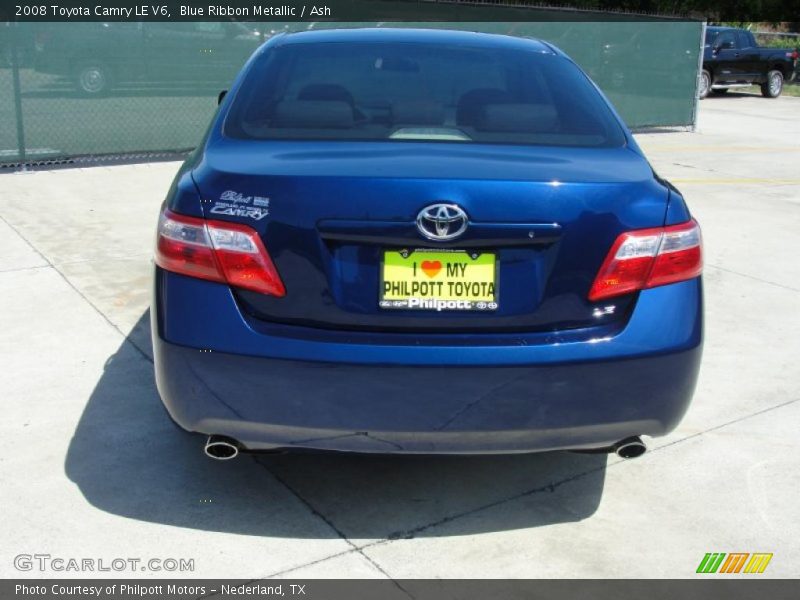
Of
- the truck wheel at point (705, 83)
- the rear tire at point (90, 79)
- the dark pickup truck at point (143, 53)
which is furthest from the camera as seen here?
the truck wheel at point (705, 83)

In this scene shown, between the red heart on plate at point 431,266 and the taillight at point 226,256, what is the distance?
1.42 feet

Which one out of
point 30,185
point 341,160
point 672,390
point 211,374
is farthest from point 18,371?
point 30,185

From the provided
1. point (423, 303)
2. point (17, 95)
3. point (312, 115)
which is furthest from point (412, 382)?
point (17, 95)

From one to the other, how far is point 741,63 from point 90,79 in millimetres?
17164

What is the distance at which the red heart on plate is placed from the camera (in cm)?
301

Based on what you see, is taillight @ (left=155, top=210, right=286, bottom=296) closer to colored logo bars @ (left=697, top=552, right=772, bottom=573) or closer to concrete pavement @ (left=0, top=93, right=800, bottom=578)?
concrete pavement @ (left=0, top=93, right=800, bottom=578)

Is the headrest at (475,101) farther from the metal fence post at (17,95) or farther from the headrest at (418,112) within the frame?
the metal fence post at (17,95)

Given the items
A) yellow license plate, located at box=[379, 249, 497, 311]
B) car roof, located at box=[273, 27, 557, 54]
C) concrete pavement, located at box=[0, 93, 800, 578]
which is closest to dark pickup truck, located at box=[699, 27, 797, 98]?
concrete pavement, located at box=[0, 93, 800, 578]

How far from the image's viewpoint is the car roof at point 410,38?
428 centimetres

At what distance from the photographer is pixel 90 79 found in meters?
11.0

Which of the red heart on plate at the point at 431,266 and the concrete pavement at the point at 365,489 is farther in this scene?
the concrete pavement at the point at 365,489

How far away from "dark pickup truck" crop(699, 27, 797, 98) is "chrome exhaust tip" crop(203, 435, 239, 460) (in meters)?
21.4

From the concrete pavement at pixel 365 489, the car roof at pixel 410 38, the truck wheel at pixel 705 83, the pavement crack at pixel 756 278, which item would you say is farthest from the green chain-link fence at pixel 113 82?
the truck wheel at pixel 705 83

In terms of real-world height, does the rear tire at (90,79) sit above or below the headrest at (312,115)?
below
